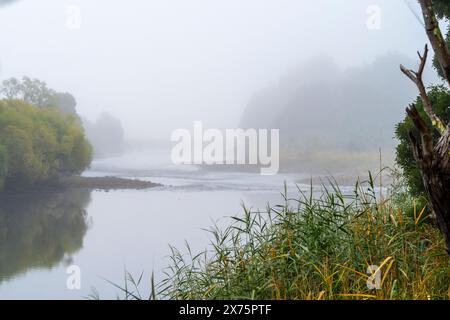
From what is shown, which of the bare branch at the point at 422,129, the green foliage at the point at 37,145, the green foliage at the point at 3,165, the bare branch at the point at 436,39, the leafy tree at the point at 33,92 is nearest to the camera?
the bare branch at the point at 422,129

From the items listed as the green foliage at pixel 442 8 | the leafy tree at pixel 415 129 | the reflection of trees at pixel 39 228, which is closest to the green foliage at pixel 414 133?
the leafy tree at pixel 415 129

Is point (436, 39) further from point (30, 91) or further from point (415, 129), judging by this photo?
point (30, 91)

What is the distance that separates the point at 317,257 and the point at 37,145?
19.4 m

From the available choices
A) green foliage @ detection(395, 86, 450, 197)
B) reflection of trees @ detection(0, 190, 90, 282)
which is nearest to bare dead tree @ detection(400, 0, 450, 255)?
green foliage @ detection(395, 86, 450, 197)

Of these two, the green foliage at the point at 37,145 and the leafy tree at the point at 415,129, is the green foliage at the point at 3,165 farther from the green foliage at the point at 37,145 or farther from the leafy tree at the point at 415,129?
the leafy tree at the point at 415,129

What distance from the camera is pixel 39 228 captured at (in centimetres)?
1933

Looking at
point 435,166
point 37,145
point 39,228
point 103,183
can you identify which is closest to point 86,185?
point 103,183

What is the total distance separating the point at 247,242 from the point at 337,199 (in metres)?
0.64

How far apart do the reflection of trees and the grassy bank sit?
12.2 m

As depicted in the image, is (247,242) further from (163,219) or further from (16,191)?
(16,191)

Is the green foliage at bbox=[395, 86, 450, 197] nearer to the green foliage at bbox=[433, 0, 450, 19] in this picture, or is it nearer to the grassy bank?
the grassy bank

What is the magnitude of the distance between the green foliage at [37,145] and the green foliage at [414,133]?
16240 millimetres

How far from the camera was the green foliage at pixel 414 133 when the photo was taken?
12.7 feet
